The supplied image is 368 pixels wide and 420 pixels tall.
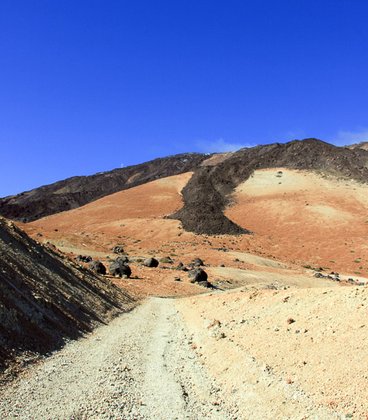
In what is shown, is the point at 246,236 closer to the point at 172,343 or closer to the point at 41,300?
the point at 172,343

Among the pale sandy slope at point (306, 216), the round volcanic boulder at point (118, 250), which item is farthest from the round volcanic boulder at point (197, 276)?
the pale sandy slope at point (306, 216)

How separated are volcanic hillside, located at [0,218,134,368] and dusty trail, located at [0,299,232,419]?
886mm

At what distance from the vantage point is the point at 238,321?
17203mm

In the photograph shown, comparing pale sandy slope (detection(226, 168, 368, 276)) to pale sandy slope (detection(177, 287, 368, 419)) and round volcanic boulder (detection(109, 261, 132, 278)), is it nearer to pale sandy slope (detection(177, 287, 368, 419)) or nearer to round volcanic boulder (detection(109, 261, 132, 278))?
round volcanic boulder (detection(109, 261, 132, 278))

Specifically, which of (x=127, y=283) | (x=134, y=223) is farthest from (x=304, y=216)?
(x=127, y=283)

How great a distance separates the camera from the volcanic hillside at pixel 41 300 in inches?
520

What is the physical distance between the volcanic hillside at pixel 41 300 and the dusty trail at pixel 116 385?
0.89 meters

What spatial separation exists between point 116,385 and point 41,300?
6971mm

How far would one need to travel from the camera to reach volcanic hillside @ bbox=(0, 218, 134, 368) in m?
13.2

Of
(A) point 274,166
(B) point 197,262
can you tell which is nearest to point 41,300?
(B) point 197,262

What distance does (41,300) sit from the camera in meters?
16.9

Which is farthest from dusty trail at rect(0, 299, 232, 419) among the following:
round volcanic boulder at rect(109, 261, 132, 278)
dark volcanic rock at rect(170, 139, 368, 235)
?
dark volcanic rock at rect(170, 139, 368, 235)

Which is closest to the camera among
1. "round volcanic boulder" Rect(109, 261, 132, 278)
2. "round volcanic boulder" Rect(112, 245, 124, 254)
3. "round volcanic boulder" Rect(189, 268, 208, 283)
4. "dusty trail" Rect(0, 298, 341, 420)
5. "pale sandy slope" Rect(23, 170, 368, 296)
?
"dusty trail" Rect(0, 298, 341, 420)

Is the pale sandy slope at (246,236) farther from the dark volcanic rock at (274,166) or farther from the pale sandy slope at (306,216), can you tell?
the dark volcanic rock at (274,166)
